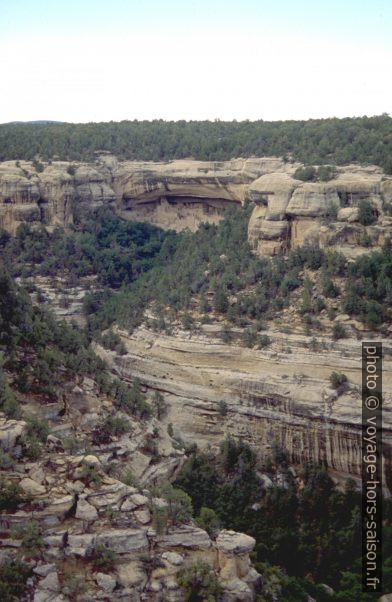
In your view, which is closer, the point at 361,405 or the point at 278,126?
the point at 361,405

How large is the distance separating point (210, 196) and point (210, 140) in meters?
3.57

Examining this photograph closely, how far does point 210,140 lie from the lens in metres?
45.7

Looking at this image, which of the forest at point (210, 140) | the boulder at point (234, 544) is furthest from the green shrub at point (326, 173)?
the boulder at point (234, 544)

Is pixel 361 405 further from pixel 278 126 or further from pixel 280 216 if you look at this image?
pixel 278 126

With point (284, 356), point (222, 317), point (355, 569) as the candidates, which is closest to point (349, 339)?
point (284, 356)

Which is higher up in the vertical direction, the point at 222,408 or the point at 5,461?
the point at 5,461

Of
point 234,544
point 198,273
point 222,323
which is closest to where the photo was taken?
point 234,544

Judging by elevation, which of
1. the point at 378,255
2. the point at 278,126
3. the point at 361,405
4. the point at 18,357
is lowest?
the point at 361,405

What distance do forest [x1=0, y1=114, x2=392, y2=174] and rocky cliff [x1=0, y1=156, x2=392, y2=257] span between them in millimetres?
1075

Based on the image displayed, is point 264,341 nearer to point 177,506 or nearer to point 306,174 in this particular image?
point 306,174

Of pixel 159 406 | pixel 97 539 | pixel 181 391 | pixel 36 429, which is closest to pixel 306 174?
pixel 181 391

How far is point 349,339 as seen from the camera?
31609 millimetres

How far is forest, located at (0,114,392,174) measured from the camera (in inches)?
1558

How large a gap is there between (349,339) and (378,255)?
3564mm
